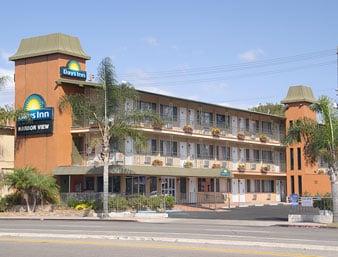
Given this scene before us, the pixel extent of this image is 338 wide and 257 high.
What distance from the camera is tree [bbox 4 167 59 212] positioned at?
41781mm

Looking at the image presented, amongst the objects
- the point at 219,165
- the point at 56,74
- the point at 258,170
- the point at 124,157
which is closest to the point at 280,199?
the point at 258,170

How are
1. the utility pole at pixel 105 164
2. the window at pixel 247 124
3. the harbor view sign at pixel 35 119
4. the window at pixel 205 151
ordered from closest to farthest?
the utility pole at pixel 105 164, the harbor view sign at pixel 35 119, the window at pixel 205 151, the window at pixel 247 124

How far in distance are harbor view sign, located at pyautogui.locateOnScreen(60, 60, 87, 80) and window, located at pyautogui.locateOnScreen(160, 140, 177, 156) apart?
8.75 m

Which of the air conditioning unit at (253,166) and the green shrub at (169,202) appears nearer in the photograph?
the green shrub at (169,202)

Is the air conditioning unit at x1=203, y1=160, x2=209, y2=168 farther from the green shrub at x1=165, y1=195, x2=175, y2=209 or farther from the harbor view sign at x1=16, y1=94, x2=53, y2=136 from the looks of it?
the harbor view sign at x1=16, y1=94, x2=53, y2=136

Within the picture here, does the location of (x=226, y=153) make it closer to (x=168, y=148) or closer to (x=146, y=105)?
(x=168, y=148)

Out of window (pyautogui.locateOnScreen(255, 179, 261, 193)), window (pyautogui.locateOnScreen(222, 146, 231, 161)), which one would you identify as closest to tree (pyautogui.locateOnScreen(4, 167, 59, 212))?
window (pyautogui.locateOnScreen(222, 146, 231, 161))

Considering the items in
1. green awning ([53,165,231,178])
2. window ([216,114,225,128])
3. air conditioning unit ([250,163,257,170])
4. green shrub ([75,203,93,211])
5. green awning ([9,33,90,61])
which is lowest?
green shrub ([75,203,93,211])

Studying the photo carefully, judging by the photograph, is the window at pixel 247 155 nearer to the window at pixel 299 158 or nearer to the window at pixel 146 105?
the window at pixel 299 158

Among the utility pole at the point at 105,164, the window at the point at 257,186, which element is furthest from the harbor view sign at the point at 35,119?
the window at the point at 257,186

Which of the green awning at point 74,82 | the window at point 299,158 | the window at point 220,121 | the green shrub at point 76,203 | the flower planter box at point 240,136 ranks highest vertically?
the green awning at point 74,82

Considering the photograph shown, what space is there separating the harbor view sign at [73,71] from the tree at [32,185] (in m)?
7.90

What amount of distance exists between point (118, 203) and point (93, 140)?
15.3ft

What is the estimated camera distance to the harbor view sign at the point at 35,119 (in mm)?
45969
